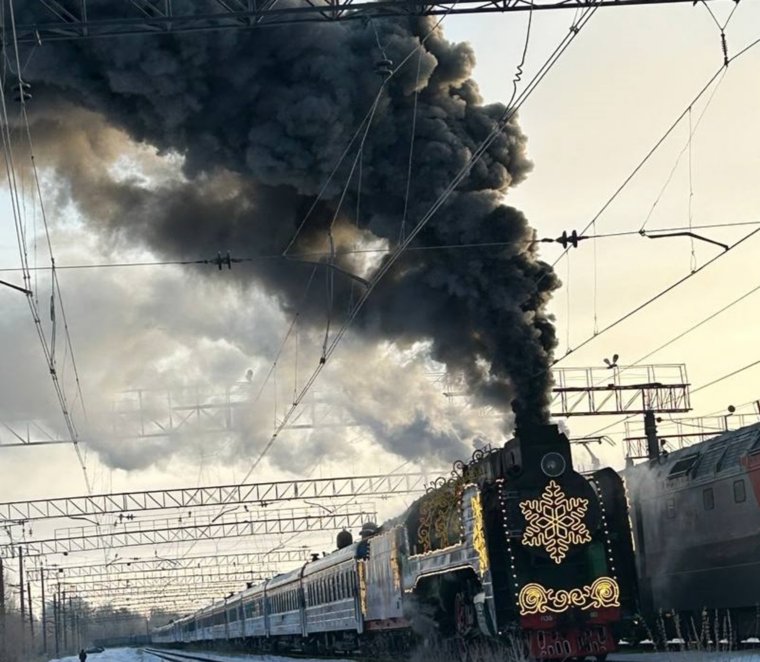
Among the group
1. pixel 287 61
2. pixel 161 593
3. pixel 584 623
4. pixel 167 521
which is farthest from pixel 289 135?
pixel 161 593

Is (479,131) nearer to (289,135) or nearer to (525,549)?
(289,135)

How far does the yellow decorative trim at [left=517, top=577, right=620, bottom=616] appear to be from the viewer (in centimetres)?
1555

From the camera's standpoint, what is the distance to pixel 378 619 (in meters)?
22.1

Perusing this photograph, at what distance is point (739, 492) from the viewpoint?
18.5 m

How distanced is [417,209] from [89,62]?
20.9 feet

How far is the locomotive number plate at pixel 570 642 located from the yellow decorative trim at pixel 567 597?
329mm

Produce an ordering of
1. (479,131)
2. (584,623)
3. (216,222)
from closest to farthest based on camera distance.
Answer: (584,623) < (479,131) < (216,222)

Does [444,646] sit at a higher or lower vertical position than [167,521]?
lower

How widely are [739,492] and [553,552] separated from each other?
4176 mm

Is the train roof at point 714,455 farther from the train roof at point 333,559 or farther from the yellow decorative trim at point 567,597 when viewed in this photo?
the train roof at point 333,559

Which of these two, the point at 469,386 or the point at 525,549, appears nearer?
the point at 525,549

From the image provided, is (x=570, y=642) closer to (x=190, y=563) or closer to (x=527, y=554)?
(x=527, y=554)

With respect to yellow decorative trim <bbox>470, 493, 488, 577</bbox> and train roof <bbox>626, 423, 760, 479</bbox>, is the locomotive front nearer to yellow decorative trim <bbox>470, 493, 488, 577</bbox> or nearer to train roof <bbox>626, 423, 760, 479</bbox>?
yellow decorative trim <bbox>470, 493, 488, 577</bbox>

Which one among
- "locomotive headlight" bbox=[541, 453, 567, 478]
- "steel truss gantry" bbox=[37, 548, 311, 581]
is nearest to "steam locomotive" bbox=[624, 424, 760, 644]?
"locomotive headlight" bbox=[541, 453, 567, 478]
